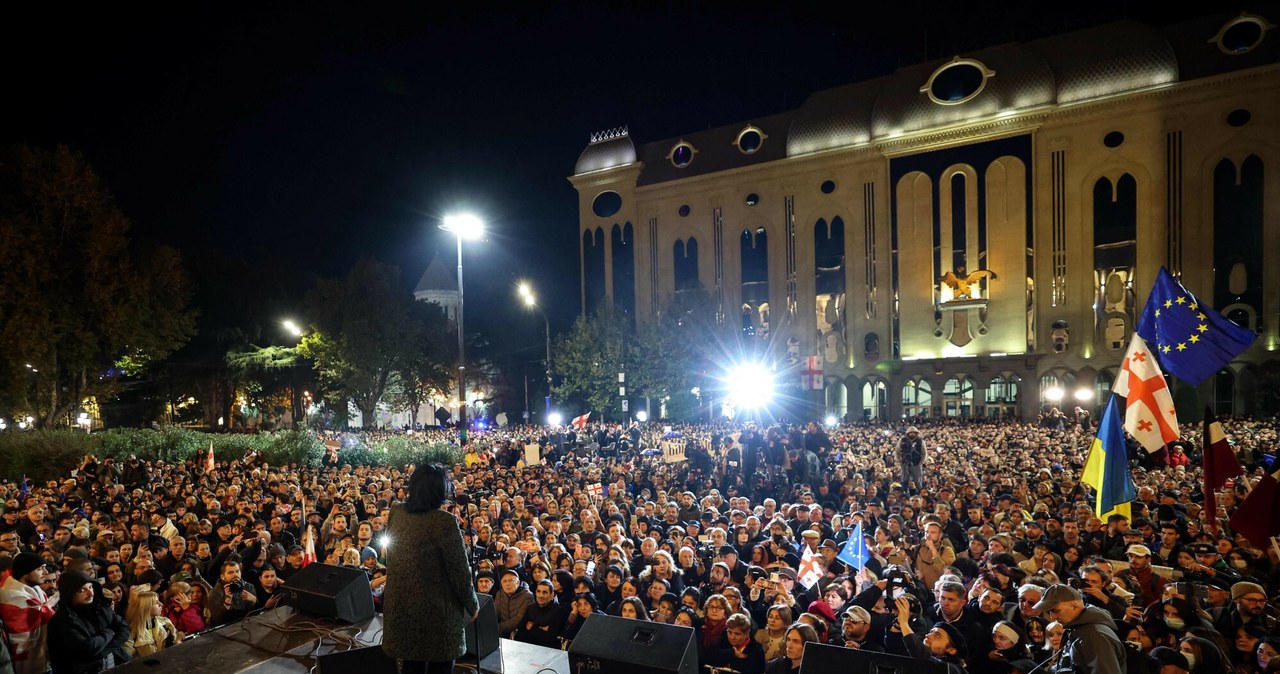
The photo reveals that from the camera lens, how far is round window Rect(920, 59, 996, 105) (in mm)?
37688

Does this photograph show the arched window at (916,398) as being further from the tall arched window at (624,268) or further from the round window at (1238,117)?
the round window at (1238,117)

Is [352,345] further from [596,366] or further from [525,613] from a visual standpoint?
[525,613]

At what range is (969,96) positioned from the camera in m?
37.9

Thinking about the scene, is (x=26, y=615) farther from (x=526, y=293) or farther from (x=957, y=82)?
(x=957, y=82)

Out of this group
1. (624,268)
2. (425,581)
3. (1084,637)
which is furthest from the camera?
(624,268)

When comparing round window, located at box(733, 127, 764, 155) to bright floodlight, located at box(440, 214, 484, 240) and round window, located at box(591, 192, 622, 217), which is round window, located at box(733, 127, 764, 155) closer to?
round window, located at box(591, 192, 622, 217)

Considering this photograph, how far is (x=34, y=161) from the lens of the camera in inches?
1006

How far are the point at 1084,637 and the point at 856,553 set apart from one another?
3.96 m

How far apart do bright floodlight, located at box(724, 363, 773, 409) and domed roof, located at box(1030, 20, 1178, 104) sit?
21630mm

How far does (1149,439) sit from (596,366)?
34.2m

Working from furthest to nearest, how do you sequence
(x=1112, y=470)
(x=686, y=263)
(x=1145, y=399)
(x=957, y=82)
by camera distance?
(x=686, y=263)
(x=957, y=82)
(x=1145, y=399)
(x=1112, y=470)

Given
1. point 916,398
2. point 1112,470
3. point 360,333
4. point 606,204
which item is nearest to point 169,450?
point 360,333

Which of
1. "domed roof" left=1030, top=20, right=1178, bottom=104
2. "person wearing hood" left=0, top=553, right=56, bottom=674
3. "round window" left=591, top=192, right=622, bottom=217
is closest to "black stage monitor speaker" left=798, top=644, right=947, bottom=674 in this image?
"person wearing hood" left=0, top=553, right=56, bottom=674

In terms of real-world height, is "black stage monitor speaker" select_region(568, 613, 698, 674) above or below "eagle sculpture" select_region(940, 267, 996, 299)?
below
